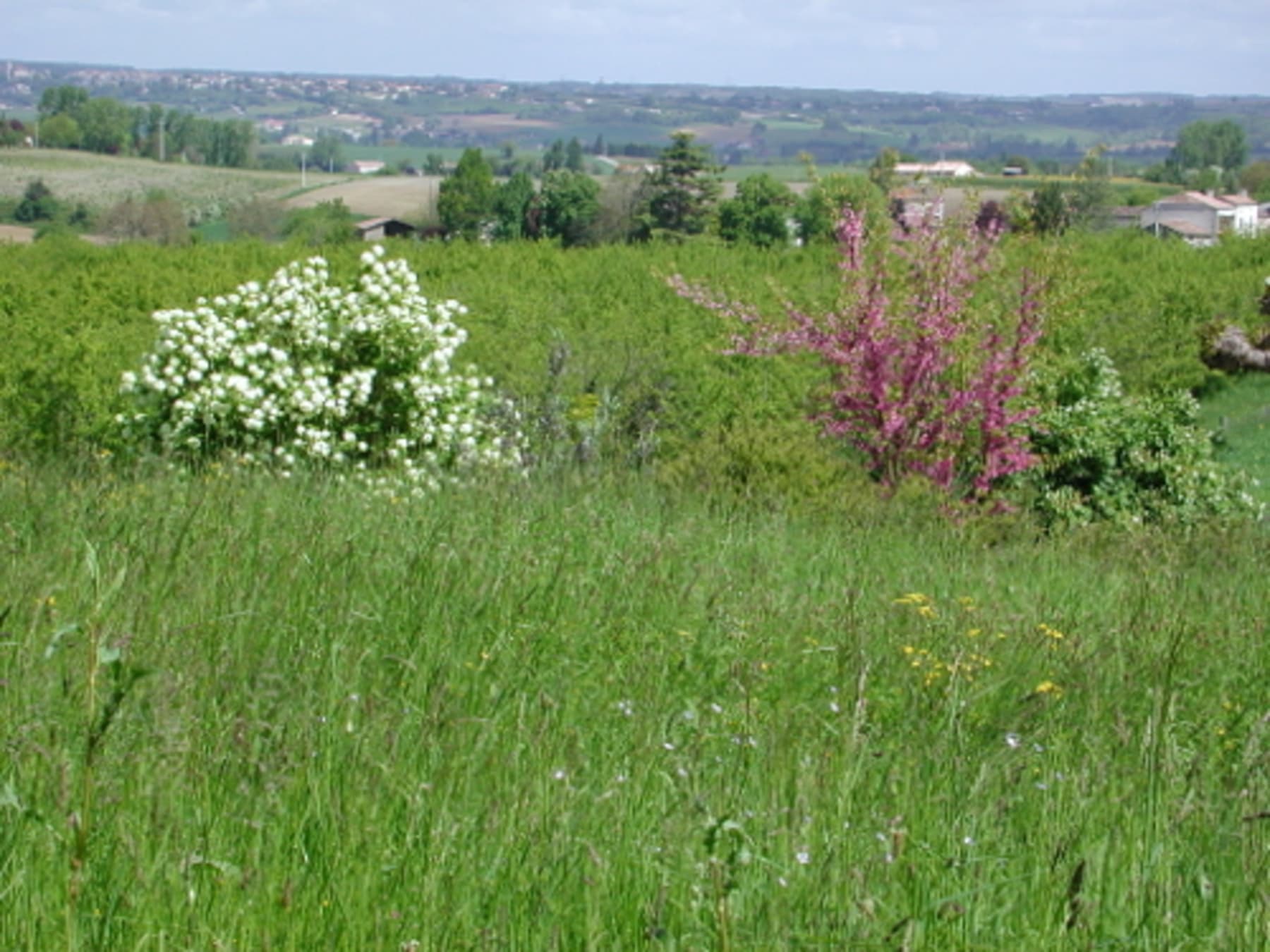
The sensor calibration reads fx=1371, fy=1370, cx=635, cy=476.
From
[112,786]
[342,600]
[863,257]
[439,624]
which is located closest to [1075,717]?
[439,624]

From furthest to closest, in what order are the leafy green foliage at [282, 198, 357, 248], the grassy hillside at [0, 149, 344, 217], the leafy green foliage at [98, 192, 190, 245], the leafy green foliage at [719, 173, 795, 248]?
the grassy hillside at [0, 149, 344, 217] < the leafy green foliage at [98, 192, 190, 245] < the leafy green foliage at [282, 198, 357, 248] < the leafy green foliage at [719, 173, 795, 248]

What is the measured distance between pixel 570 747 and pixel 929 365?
719cm

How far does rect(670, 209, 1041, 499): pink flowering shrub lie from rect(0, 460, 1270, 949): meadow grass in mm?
4524

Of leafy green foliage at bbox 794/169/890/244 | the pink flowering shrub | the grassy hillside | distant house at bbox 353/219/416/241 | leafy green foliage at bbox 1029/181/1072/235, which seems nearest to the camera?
the pink flowering shrub

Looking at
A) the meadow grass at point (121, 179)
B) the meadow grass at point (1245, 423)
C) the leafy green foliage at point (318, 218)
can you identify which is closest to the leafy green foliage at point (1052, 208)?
the meadow grass at point (1245, 423)

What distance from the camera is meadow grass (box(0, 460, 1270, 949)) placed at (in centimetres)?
206

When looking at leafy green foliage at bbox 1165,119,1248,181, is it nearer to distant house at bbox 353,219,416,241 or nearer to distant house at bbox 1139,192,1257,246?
distant house at bbox 1139,192,1257,246

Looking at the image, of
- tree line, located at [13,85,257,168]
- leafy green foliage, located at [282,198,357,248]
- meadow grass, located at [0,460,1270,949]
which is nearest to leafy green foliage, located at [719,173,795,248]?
leafy green foliage, located at [282,198,357,248]

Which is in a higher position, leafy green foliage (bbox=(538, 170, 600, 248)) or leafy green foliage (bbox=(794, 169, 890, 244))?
leafy green foliage (bbox=(794, 169, 890, 244))

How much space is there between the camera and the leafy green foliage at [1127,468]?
10062mm

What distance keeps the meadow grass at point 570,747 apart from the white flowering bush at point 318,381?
10.7 ft

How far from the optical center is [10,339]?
10500 mm

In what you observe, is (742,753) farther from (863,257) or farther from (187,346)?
(863,257)

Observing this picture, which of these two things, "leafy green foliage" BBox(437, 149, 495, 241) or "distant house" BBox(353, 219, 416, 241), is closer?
"distant house" BBox(353, 219, 416, 241)
